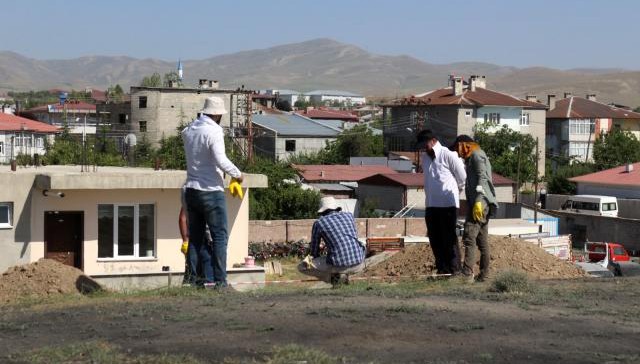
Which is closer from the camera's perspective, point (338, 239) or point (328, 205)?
point (338, 239)

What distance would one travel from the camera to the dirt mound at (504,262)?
727 inches

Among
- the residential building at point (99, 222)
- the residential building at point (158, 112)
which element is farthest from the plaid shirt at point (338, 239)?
the residential building at point (158, 112)

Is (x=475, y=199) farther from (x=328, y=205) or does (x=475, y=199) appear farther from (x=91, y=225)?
(x=91, y=225)

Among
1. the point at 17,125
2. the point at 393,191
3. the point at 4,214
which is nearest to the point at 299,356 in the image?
the point at 4,214

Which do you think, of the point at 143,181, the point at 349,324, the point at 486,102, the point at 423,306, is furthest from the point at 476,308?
the point at 486,102

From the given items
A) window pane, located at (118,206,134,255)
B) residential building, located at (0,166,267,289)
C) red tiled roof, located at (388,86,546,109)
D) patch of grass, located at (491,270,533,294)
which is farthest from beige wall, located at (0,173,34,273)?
red tiled roof, located at (388,86,546,109)

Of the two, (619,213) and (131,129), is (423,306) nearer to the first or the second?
(619,213)

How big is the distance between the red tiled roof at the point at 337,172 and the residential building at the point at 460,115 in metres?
21.3

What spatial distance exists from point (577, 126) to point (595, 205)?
154 feet

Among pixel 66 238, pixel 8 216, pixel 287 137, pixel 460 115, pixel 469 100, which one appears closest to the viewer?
pixel 8 216

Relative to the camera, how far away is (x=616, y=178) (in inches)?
2534

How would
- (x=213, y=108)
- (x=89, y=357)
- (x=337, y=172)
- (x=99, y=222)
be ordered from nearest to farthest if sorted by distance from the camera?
(x=89, y=357)
(x=213, y=108)
(x=99, y=222)
(x=337, y=172)

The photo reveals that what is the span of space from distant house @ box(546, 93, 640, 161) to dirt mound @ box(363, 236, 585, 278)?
271 feet

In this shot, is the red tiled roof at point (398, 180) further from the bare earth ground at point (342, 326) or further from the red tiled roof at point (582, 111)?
the red tiled roof at point (582, 111)
